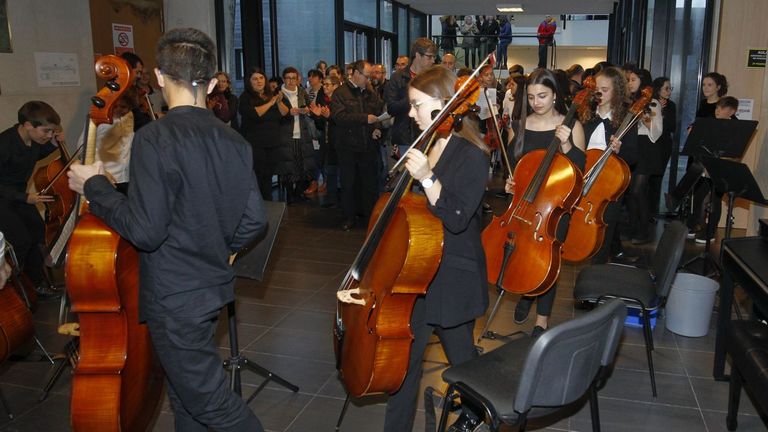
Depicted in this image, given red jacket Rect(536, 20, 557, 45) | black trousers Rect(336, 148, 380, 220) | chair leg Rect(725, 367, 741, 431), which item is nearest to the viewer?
chair leg Rect(725, 367, 741, 431)

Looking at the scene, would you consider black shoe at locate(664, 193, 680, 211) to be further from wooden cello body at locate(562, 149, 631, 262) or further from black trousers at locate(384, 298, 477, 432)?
black trousers at locate(384, 298, 477, 432)

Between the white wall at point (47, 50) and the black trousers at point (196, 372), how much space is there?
4076 millimetres

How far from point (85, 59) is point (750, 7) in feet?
20.9

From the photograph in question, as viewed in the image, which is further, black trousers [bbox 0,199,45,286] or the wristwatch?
black trousers [bbox 0,199,45,286]

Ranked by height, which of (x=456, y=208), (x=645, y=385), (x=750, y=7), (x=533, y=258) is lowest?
(x=645, y=385)

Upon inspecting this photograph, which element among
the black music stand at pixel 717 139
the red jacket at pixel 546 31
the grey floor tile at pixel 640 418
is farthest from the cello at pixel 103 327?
the red jacket at pixel 546 31

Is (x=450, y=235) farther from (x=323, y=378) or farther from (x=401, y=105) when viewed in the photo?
(x=401, y=105)

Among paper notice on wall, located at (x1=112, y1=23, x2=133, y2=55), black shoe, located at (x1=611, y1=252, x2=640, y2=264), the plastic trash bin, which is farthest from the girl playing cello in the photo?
paper notice on wall, located at (x1=112, y1=23, x2=133, y2=55)

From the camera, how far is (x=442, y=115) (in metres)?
2.17

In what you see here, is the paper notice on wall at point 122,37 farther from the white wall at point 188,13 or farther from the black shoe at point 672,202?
the black shoe at point 672,202

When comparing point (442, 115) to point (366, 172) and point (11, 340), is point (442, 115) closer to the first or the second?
point (11, 340)

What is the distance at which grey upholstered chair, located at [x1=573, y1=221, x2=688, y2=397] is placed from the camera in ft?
10.3

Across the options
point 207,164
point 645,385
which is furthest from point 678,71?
point 207,164

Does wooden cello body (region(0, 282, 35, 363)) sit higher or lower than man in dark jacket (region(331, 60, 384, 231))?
lower
